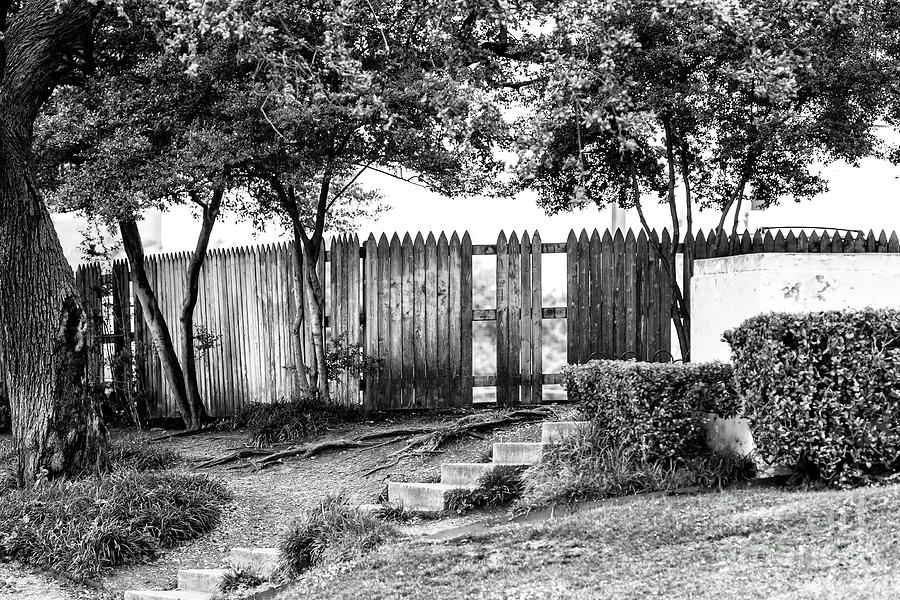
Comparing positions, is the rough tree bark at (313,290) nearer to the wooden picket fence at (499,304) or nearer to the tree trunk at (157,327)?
the wooden picket fence at (499,304)

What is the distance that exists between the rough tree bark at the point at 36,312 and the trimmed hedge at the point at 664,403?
15.9 ft

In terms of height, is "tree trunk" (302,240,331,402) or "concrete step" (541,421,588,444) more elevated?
"tree trunk" (302,240,331,402)

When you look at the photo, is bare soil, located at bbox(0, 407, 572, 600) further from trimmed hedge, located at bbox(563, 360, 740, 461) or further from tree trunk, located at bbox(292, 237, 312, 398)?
trimmed hedge, located at bbox(563, 360, 740, 461)

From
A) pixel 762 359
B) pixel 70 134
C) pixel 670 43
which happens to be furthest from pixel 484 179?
pixel 762 359

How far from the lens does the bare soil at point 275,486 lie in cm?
706

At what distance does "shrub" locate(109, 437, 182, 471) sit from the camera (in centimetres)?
910

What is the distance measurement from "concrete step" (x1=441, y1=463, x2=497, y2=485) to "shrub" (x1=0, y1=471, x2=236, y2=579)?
195 centimetres

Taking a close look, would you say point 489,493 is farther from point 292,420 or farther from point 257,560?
point 292,420

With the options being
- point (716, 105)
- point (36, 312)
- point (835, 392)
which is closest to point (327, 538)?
point (835, 392)

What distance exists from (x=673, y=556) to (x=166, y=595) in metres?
3.48

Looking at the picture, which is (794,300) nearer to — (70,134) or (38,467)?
(38,467)

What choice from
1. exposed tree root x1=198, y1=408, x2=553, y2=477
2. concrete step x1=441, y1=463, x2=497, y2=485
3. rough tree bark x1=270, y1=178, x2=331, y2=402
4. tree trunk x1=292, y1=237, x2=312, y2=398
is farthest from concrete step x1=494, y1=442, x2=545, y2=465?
tree trunk x1=292, y1=237, x2=312, y2=398

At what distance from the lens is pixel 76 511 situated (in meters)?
7.50

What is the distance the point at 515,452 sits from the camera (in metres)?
7.89
